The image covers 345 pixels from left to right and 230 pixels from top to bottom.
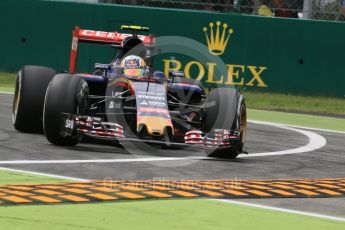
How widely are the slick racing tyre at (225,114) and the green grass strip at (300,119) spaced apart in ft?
15.8

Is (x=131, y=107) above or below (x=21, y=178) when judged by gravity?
above

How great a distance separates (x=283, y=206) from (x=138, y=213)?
1375 millimetres

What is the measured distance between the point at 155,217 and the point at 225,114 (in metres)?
4.23

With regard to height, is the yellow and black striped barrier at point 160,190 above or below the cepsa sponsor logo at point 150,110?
below

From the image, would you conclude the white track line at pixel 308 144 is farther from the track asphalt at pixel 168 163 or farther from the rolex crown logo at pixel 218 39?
the rolex crown logo at pixel 218 39

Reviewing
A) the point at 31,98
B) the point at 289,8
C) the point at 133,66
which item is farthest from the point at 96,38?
the point at 289,8

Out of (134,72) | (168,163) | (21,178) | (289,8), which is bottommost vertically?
(21,178)

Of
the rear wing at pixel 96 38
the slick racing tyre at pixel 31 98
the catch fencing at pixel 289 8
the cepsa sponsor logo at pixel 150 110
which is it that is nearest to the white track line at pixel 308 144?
the cepsa sponsor logo at pixel 150 110

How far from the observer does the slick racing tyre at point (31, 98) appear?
39.3ft

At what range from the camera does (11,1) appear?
2058cm

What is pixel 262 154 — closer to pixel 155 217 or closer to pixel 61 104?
pixel 61 104

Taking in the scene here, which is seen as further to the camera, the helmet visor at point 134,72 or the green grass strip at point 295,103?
the green grass strip at point 295,103

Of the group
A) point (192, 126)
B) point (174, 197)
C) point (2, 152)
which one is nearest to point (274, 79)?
point (192, 126)

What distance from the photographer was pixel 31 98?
11984 mm
